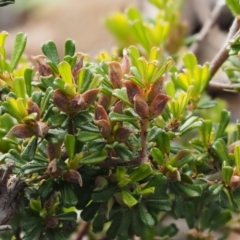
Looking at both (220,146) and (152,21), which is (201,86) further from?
(152,21)

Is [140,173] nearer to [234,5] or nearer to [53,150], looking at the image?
[53,150]

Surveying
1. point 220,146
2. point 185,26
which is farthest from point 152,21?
point 220,146

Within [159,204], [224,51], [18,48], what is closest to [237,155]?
[159,204]

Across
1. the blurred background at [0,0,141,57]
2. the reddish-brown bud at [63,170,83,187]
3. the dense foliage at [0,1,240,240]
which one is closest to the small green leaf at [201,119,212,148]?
the dense foliage at [0,1,240,240]

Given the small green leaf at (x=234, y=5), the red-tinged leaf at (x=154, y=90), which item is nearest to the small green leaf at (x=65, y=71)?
the red-tinged leaf at (x=154, y=90)

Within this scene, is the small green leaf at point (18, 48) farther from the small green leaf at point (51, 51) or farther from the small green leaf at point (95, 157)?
the small green leaf at point (95, 157)

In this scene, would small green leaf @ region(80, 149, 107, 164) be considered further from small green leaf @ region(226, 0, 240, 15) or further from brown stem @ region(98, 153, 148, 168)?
small green leaf @ region(226, 0, 240, 15)
